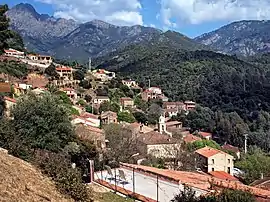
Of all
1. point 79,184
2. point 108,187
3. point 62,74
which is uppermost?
point 62,74

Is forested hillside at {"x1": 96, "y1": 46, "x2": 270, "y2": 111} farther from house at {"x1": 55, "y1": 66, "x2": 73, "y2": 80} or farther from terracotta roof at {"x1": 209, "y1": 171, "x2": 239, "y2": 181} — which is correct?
terracotta roof at {"x1": 209, "y1": 171, "x2": 239, "y2": 181}

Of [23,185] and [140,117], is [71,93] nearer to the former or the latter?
[140,117]

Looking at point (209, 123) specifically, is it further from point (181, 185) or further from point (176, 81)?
point (181, 185)

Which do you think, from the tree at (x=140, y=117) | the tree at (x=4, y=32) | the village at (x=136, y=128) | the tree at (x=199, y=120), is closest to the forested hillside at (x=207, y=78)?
the village at (x=136, y=128)

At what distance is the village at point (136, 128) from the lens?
51.4 ft

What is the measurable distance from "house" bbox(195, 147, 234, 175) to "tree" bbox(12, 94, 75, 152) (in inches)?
658

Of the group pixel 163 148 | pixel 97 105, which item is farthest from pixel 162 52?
pixel 163 148

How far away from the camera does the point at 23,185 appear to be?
26.6ft

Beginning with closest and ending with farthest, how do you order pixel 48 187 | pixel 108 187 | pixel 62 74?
pixel 48 187 < pixel 108 187 < pixel 62 74

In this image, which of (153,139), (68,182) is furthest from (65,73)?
(68,182)

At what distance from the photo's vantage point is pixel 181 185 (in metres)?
11.1

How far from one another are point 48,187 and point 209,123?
6222 cm

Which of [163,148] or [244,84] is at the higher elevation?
[244,84]

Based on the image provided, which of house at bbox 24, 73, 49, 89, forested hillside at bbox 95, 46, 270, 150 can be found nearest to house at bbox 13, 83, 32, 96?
house at bbox 24, 73, 49, 89
